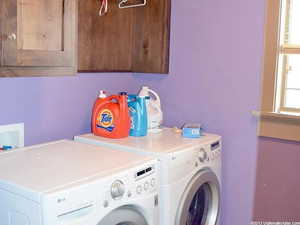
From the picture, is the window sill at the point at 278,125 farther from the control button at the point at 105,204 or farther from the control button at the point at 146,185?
the control button at the point at 105,204

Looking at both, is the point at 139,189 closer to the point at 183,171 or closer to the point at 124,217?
the point at 124,217

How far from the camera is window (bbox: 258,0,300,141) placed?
2301 mm

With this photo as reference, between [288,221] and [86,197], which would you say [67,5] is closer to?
[86,197]

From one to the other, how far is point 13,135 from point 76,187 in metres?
0.77

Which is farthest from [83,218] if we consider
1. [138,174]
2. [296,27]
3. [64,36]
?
[296,27]

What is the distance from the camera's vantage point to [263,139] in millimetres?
2371

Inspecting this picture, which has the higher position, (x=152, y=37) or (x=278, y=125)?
(x=152, y=37)

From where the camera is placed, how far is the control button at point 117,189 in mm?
1506

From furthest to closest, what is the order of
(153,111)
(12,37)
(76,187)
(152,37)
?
(152,37)
(153,111)
(12,37)
(76,187)

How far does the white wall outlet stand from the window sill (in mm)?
1346

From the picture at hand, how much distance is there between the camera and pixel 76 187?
137 centimetres

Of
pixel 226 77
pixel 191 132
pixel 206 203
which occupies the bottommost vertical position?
pixel 206 203

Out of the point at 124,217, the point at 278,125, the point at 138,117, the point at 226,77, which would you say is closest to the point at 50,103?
the point at 138,117

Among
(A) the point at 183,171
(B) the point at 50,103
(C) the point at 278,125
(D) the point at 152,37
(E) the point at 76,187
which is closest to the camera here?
(E) the point at 76,187
